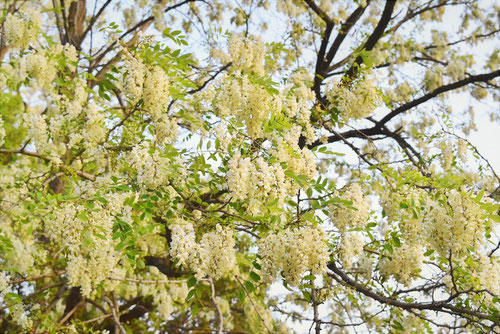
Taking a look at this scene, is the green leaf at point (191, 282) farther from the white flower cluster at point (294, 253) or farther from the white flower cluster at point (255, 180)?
the white flower cluster at point (255, 180)

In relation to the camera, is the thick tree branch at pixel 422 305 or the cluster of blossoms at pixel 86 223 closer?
the cluster of blossoms at pixel 86 223

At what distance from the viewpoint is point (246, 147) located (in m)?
3.19

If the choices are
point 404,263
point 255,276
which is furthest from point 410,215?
point 255,276

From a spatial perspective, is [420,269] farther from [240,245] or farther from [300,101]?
[240,245]

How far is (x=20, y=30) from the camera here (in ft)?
15.8

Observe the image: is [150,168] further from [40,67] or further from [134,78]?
[40,67]

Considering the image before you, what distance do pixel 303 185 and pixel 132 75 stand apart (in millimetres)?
1438

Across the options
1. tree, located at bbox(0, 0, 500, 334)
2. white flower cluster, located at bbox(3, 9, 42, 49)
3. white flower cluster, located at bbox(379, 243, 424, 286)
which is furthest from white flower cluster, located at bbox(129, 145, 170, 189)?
white flower cluster, located at bbox(3, 9, 42, 49)

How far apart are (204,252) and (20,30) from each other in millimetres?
3713

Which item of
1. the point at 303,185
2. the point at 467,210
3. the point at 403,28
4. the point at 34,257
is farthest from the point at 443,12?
the point at 34,257

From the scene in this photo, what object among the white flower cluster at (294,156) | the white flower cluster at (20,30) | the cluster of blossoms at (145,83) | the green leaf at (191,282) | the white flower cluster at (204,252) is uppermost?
the white flower cluster at (20,30)

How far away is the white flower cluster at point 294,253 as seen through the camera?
263 centimetres

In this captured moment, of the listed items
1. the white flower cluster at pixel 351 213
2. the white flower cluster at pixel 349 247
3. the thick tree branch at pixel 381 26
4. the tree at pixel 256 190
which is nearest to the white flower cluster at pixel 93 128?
the tree at pixel 256 190

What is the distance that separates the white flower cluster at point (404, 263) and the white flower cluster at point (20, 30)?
4.28m
